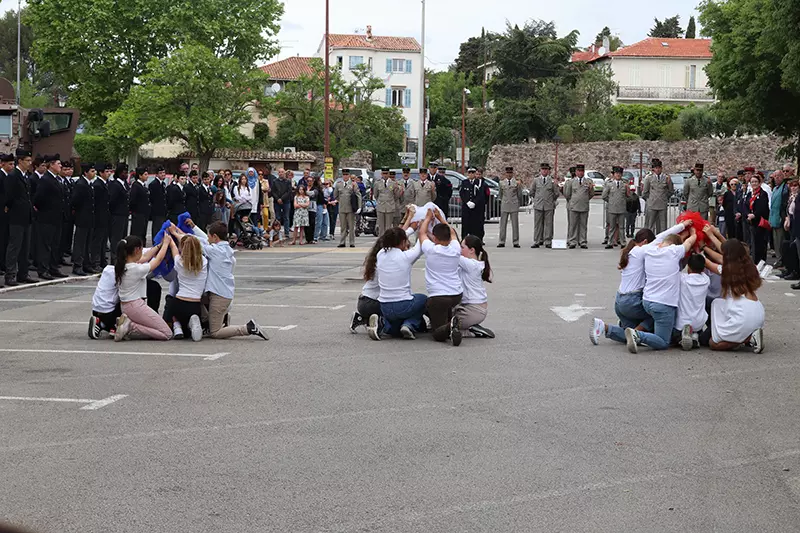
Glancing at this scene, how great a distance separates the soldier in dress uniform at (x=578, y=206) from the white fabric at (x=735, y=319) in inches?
628

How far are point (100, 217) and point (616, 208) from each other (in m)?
13.1

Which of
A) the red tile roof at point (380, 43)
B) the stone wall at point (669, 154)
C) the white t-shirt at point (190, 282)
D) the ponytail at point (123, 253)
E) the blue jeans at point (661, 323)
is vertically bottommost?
the blue jeans at point (661, 323)

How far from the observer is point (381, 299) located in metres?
13.1

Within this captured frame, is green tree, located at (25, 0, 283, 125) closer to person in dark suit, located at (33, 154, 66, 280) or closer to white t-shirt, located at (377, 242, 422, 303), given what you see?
person in dark suit, located at (33, 154, 66, 280)

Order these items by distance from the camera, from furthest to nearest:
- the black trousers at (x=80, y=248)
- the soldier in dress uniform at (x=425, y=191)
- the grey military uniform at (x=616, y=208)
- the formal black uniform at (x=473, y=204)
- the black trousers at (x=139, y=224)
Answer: the grey military uniform at (x=616, y=208)
the soldier in dress uniform at (x=425, y=191)
the formal black uniform at (x=473, y=204)
the black trousers at (x=139, y=224)
the black trousers at (x=80, y=248)

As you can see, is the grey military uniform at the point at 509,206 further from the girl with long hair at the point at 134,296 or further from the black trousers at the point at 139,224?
the girl with long hair at the point at 134,296

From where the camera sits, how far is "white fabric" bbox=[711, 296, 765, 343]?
12000 millimetres

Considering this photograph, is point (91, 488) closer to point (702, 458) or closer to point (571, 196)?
point (702, 458)

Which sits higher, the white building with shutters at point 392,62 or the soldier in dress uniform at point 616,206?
the white building with shutters at point 392,62

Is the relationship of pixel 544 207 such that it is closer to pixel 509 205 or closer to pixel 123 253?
pixel 509 205

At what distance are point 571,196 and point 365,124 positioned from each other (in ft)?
161

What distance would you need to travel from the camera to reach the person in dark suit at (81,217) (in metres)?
20.5

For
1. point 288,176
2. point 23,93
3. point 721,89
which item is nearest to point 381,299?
point 288,176

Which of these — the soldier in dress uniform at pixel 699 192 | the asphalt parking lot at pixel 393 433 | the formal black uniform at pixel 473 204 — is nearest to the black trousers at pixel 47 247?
the asphalt parking lot at pixel 393 433
